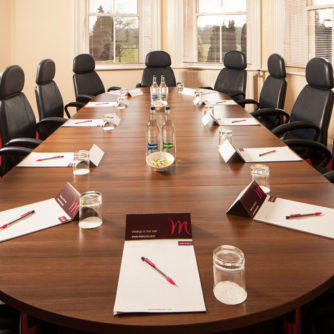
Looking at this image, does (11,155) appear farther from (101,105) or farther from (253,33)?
(253,33)

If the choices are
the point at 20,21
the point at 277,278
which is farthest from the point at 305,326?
the point at 20,21

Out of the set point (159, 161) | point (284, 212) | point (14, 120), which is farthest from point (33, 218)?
point (14, 120)

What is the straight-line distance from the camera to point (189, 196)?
53.5 inches

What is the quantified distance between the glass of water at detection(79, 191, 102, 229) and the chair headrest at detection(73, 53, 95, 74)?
402 cm

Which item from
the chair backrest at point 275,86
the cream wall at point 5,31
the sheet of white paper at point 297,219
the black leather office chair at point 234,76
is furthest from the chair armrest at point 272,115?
the cream wall at point 5,31

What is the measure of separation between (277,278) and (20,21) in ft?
20.1

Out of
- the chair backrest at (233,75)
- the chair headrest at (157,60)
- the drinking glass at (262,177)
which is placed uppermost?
the chair headrest at (157,60)

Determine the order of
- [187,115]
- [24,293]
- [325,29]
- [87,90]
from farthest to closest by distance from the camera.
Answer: [87,90] < [325,29] < [187,115] < [24,293]

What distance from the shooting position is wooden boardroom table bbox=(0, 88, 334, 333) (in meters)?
0.75

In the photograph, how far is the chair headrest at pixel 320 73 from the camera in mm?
2719

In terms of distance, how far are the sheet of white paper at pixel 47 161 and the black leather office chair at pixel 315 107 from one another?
4.89 ft

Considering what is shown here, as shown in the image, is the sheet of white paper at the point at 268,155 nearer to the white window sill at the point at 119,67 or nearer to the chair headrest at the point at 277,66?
the chair headrest at the point at 277,66

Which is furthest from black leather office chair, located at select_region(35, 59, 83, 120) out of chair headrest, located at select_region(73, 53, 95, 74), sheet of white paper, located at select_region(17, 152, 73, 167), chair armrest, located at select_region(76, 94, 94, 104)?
sheet of white paper, located at select_region(17, 152, 73, 167)

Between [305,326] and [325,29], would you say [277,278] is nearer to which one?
[305,326]
